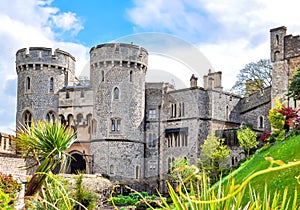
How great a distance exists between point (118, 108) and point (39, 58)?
6634mm

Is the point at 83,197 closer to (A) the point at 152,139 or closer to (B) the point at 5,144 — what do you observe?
(B) the point at 5,144

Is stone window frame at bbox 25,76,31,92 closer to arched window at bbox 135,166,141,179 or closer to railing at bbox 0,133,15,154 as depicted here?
arched window at bbox 135,166,141,179

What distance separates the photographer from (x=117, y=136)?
101 ft

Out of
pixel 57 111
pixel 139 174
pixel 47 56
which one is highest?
pixel 47 56

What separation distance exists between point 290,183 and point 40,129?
5435 millimetres

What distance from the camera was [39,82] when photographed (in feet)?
107

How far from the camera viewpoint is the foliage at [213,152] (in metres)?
27.0

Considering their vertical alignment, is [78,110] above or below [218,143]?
above

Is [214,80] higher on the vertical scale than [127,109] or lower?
higher

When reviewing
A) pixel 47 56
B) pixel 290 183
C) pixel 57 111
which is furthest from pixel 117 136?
pixel 290 183

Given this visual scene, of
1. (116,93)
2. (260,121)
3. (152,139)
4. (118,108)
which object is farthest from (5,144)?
(260,121)

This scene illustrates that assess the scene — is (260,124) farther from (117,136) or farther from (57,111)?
(57,111)

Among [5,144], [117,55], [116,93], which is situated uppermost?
[117,55]

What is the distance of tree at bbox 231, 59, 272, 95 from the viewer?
37188mm
